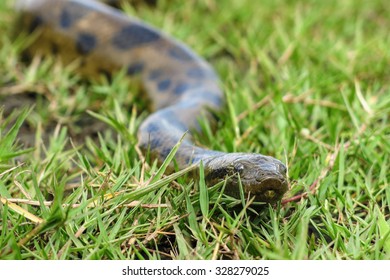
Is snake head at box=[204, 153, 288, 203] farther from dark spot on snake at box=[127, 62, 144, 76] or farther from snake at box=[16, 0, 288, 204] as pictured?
dark spot on snake at box=[127, 62, 144, 76]

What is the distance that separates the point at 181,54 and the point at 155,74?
24 centimetres

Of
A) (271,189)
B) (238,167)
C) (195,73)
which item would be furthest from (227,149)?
(195,73)

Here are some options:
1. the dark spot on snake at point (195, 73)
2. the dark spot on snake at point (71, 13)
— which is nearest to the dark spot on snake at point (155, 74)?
the dark spot on snake at point (195, 73)

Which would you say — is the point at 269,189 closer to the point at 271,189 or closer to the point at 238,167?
the point at 271,189

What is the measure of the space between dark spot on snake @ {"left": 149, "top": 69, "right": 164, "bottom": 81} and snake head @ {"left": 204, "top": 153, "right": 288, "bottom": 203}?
1.96 metres

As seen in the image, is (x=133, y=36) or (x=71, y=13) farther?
(x=71, y=13)

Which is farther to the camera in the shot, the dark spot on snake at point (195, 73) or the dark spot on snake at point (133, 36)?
the dark spot on snake at point (133, 36)

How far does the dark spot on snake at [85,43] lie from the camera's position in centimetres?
482

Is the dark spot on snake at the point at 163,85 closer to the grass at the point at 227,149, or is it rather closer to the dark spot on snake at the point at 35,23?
the grass at the point at 227,149

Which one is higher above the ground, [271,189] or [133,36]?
[271,189]

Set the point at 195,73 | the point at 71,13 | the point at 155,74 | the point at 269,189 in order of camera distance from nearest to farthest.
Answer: the point at 269,189, the point at 195,73, the point at 155,74, the point at 71,13

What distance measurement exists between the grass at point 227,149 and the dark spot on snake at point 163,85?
0.19 metres

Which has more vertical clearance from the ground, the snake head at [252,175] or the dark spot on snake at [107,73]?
the snake head at [252,175]

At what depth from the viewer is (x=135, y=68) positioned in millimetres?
4715
